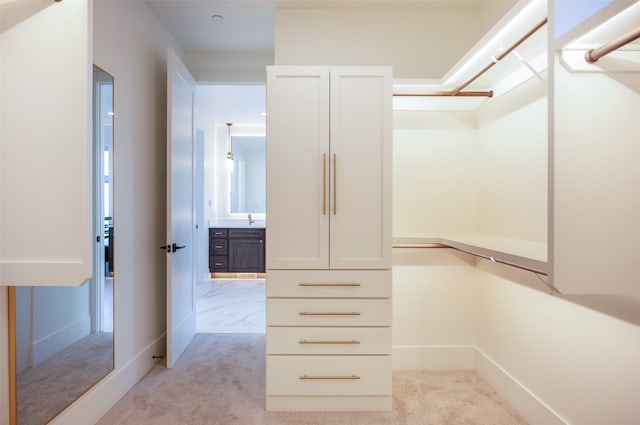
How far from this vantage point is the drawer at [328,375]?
212 centimetres

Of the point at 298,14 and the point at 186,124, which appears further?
the point at 186,124

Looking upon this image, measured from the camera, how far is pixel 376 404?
7.00 feet

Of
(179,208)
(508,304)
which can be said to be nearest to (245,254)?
(179,208)

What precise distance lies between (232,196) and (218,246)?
3.04 ft

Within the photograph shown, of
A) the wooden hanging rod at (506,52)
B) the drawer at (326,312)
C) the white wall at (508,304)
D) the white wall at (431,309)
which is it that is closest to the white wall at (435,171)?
the white wall at (508,304)

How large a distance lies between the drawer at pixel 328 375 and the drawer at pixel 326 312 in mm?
205

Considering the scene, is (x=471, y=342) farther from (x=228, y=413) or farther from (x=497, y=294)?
(x=228, y=413)

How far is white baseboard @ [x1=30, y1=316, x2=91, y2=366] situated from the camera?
Result: 166 centimetres

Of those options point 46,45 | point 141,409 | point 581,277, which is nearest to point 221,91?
point 46,45

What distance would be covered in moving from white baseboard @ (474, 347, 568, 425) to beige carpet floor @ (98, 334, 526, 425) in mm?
46

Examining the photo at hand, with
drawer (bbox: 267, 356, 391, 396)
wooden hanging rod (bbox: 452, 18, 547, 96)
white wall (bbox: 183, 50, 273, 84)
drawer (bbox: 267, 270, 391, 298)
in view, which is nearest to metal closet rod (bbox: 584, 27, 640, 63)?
wooden hanging rod (bbox: 452, 18, 547, 96)

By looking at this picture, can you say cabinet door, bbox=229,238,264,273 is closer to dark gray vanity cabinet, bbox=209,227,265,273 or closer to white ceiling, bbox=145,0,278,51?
dark gray vanity cabinet, bbox=209,227,265,273

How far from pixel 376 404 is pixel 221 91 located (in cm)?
394

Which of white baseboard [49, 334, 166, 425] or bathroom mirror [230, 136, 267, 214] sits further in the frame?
bathroom mirror [230, 136, 267, 214]
